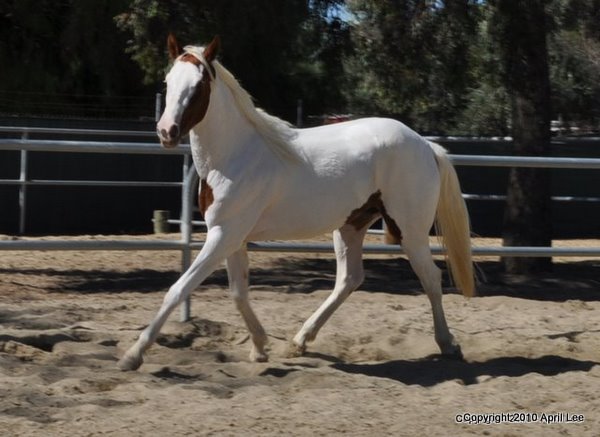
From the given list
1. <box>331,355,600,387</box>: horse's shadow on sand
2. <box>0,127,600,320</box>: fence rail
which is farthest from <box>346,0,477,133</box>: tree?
<box>331,355,600,387</box>: horse's shadow on sand

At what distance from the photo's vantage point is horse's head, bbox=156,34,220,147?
16.9 ft

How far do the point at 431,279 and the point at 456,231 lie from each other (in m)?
0.41

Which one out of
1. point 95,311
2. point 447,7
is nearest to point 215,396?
point 95,311

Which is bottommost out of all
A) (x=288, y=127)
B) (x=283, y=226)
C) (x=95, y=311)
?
(x=95, y=311)

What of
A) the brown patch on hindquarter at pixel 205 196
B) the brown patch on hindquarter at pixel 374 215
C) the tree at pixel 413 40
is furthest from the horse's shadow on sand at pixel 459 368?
the tree at pixel 413 40

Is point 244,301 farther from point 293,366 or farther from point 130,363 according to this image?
point 130,363

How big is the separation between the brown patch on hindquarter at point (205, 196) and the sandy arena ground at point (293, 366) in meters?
0.88

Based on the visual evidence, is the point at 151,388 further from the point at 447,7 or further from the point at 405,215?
the point at 447,7

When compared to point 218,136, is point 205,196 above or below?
below

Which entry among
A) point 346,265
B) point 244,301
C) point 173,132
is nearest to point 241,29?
point 346,265

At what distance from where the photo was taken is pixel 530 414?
4.78 metres

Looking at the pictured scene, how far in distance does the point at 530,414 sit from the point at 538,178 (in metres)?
6.29

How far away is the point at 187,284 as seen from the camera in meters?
5.32

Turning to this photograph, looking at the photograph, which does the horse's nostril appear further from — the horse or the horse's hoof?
the horse's hoof
